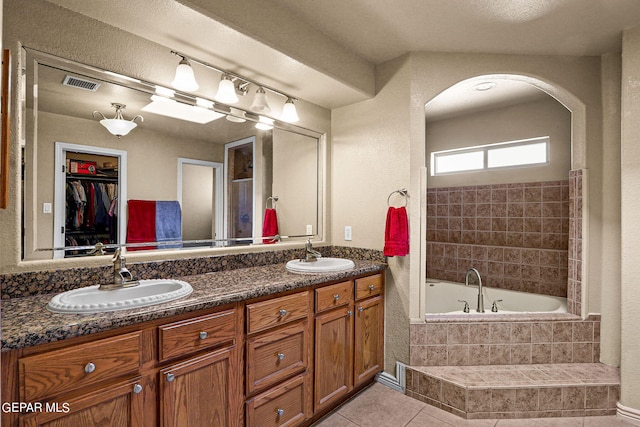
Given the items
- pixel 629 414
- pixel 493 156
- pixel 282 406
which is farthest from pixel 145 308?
pixel 493 156

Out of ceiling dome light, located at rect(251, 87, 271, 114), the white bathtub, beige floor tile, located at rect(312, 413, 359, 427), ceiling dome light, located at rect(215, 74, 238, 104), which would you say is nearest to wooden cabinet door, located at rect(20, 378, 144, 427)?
beige floor tile, located at rect(312, 413, 359, 427)

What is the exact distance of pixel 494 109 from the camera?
3475mm

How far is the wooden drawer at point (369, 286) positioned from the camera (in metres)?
2.15

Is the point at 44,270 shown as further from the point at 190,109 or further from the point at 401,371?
the point at 401,371

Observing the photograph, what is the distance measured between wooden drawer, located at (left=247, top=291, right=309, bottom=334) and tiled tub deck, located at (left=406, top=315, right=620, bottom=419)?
97 centimetres

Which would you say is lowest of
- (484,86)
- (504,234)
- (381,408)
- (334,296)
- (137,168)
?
(381,408)

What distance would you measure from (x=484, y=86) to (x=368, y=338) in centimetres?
248

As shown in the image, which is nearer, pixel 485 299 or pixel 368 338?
pixel 368 338

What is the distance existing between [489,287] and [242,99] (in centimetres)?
311

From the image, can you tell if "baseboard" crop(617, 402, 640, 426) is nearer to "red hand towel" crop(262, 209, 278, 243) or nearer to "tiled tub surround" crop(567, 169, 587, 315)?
"tiled tub surround" crop(567, 169, 587, 315)

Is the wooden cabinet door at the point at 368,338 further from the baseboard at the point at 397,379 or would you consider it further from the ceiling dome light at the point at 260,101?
the ceiling dome light at the point at 260,101

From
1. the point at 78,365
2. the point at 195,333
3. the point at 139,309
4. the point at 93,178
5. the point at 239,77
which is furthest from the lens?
the point at 239,77

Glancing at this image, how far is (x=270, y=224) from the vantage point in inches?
93.3

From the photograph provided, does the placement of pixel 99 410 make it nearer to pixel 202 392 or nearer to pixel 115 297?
pixel 202 392
